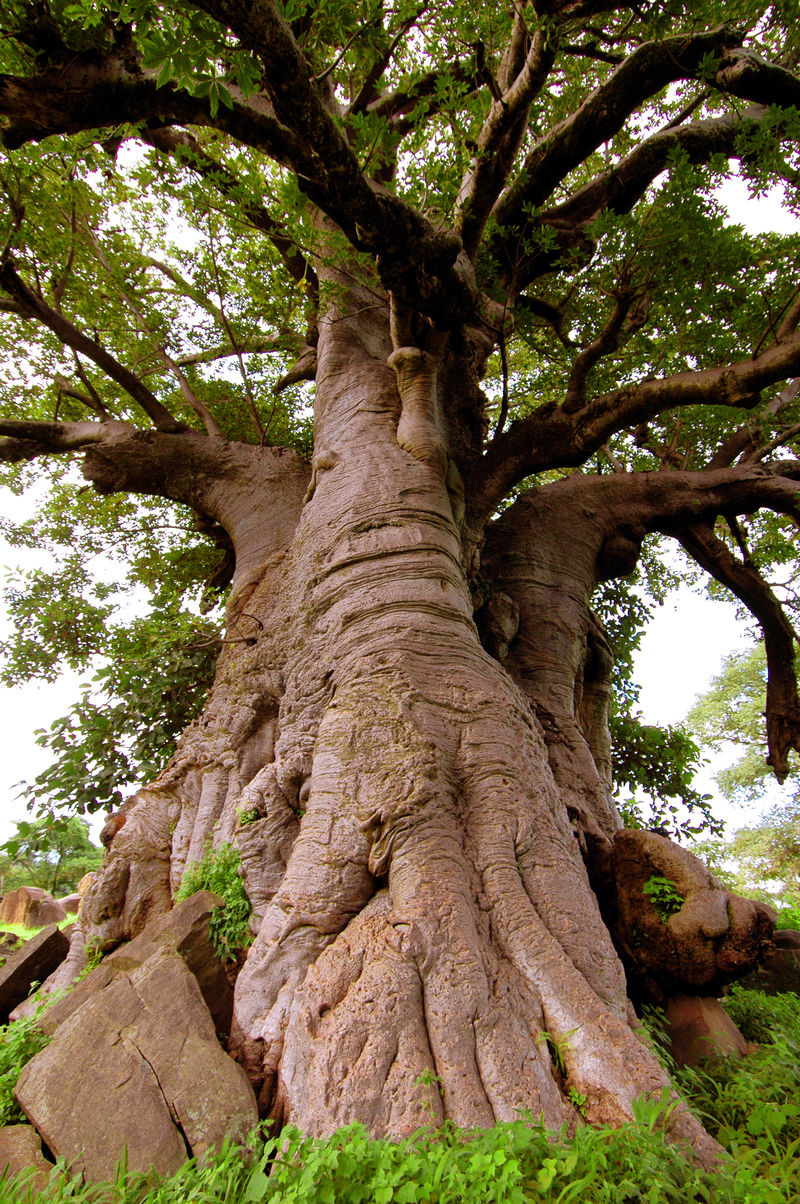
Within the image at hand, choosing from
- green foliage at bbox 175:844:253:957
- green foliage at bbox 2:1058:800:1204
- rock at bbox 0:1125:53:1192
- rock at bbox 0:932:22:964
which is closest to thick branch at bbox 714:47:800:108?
green foliage at bbox 2:1058:800:1204

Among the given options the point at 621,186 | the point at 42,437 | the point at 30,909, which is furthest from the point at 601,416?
the point at 30,909

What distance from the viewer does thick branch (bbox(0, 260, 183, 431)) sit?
4375 millimetres

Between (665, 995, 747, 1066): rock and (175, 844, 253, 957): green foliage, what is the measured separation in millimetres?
2049

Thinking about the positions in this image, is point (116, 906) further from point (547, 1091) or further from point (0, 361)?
point (0, 361)

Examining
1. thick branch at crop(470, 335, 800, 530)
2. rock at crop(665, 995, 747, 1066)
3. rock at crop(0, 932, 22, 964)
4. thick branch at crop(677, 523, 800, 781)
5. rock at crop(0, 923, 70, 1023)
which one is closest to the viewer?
rock at crop(665, 995, 747, 1066)

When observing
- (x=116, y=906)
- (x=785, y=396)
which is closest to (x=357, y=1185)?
(x=116, y=906)

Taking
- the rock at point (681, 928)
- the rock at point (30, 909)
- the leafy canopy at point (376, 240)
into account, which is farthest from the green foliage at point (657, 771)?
the rock at point (30, 909)

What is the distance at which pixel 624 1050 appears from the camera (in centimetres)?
195

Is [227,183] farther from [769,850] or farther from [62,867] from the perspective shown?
[62,867]

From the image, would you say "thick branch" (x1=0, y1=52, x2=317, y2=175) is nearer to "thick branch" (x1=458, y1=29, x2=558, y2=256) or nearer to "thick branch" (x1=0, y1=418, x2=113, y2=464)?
"thick branch" (x1=458, y1=29, x2=558, y2=256)

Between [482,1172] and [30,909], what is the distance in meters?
14.0

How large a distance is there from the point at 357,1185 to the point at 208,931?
1.42 m

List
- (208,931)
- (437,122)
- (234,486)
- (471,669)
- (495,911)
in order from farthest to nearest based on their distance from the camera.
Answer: (437,122), (234,486), (471,669), (208,931), (495,911)

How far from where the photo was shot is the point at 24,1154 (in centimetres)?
186
